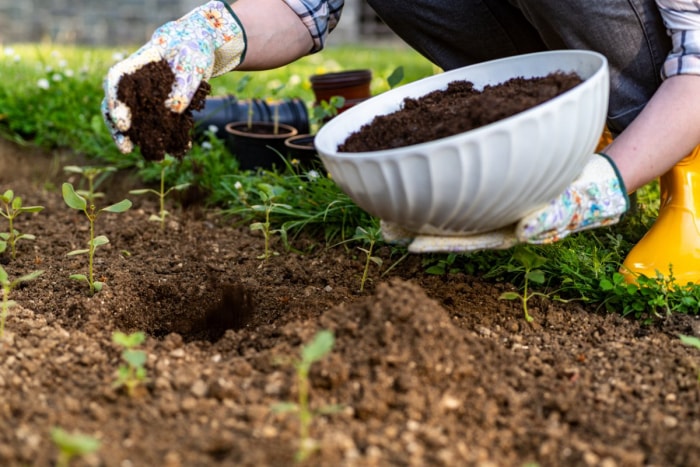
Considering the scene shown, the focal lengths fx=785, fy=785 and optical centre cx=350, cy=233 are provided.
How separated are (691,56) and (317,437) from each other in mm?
1192

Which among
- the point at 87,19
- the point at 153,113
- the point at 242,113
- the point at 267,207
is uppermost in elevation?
the point at 153,113

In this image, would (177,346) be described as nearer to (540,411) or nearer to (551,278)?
(540,411)

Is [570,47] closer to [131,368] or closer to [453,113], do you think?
[453,113]

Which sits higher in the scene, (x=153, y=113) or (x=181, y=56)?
(x=181, y=56)

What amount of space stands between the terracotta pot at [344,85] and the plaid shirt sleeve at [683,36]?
1.30m

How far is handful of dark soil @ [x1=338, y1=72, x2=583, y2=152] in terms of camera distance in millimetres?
1447

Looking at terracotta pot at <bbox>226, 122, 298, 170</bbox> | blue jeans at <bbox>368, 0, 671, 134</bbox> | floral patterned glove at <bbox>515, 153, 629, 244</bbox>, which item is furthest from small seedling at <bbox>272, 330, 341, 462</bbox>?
terracotta pot at <bbox>226, 122, 298, 170</bbox>

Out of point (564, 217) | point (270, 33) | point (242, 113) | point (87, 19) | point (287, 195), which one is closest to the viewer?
point (564, 217)

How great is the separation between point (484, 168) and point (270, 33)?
0.80 metres

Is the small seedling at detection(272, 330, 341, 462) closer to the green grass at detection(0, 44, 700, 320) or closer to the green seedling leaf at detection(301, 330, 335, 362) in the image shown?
the green seedling leaf at detection(301, 330, 335, 362)

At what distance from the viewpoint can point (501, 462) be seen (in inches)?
47.8

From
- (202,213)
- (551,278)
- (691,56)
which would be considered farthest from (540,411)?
(202,213)

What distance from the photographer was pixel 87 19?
678 centimetres

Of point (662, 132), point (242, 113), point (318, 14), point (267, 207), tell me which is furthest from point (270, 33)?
point (242, 113)
